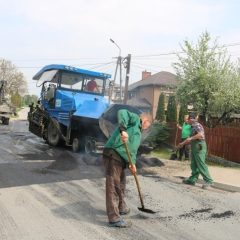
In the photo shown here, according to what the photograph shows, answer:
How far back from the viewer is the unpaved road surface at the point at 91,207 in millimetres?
6453

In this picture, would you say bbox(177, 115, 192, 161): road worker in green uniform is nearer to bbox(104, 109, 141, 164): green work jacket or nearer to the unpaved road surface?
the unpaved road surface

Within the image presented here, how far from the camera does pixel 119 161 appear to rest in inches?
278

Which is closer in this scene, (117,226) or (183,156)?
(117,226)

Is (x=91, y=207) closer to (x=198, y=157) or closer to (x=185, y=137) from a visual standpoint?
(x=198, y=157)

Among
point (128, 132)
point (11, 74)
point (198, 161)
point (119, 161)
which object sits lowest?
point (198, 161)

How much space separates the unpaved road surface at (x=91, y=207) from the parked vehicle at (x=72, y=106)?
10.7 ft

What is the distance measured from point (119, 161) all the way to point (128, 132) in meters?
0.46

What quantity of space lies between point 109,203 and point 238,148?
9619 millimetres

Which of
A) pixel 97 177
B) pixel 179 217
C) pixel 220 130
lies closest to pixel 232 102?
pixel 220 130

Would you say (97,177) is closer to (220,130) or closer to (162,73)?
(220,130)

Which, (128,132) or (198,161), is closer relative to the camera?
(128,132)

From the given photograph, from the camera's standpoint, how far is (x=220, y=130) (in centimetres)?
1652

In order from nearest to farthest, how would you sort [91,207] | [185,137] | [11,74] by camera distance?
1. [91,207]
2. [185,137]
3. [11,74]

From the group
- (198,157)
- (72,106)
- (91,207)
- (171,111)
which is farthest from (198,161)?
(171,111)
